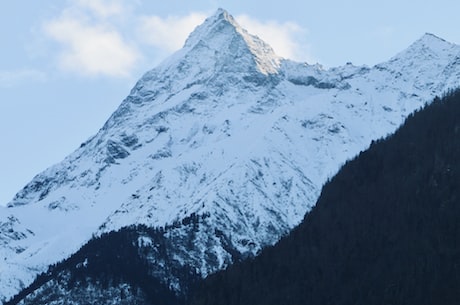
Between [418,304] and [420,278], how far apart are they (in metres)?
7.76

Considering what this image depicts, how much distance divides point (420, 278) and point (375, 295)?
8.90 meters

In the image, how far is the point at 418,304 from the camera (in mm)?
188625

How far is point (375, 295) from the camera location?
198 m

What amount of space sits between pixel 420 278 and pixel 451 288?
8.66 meters

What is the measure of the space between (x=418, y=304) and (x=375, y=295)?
11258 millimetres

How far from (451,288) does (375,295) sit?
15.9 m

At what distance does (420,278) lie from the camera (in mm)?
195250

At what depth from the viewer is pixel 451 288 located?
187625 mm

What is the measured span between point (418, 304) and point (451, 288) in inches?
249

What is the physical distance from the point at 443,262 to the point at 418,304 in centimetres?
1207

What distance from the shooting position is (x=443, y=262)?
19688cm
